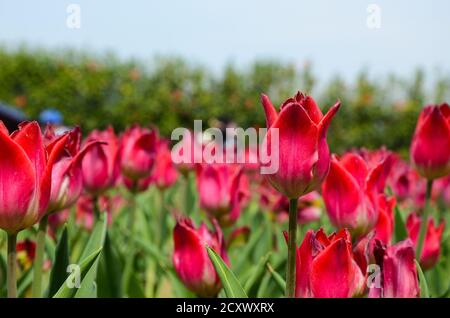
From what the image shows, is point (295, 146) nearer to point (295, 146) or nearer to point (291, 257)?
point (295, 146)

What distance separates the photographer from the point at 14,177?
73 centimetres

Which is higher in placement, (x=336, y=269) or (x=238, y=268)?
(x=336, y=269)

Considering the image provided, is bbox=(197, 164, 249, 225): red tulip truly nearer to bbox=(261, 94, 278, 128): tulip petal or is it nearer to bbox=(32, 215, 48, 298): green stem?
bbox=(32, 215, 48, 298): green stem

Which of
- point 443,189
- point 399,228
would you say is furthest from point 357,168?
point 443,189

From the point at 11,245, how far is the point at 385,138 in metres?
8.60

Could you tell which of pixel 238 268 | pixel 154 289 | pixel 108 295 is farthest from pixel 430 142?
pixel 154 289

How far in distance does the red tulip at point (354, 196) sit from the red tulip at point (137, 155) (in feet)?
2.51

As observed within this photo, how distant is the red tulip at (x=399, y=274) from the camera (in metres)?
0.81

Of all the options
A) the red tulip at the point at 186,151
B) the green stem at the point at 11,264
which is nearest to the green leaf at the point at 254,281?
the green stem at the point at 11,264

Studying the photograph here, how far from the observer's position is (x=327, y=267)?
0.76 metres

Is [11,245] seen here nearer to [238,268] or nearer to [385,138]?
[238,268]

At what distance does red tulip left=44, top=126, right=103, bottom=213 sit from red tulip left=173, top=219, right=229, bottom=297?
0.58ft

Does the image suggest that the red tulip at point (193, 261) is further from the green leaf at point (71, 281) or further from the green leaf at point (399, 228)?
the green leaf at point (399, 228)

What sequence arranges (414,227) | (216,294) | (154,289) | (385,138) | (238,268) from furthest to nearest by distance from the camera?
(385,138), (154,289), (238,268), (414,227), (216,294)
